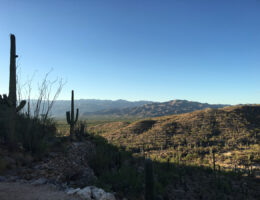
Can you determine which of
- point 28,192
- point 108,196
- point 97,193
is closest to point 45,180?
point 28,192

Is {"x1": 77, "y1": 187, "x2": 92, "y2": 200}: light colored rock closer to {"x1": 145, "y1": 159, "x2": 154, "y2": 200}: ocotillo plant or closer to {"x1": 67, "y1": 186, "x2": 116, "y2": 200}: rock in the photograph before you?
{"x1": 67, "y1": 186, "x2": 116, "y2": 200}: rock

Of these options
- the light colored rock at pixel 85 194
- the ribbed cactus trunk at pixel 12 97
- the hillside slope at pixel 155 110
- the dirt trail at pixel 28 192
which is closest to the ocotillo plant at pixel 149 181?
the light colored rock at pixel 85 194

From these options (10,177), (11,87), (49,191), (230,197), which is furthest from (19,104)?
(230,197)

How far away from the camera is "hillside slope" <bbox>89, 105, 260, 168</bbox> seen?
565 inches

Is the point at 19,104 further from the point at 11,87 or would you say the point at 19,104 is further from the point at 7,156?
the point at 7,156

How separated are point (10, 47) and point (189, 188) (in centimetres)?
1014

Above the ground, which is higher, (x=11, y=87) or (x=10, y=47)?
(x=10, y=47)

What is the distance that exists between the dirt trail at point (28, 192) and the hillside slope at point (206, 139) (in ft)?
35.6

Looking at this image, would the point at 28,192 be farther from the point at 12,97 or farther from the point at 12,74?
the point at 12,74

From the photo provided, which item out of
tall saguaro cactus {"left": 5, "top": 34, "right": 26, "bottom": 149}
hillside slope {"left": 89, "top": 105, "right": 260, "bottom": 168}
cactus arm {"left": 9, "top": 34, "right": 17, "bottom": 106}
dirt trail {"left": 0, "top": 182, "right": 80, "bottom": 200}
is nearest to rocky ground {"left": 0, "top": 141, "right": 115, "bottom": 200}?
dirt trail {"left": 0, "top": 182, "right": 80, "bottom": 200}

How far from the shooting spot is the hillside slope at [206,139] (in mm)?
14351

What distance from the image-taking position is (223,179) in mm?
8727

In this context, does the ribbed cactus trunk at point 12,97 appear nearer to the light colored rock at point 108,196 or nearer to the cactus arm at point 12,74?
the cactus arm at point 12,74

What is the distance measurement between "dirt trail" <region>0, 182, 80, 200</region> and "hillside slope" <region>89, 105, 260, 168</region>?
35.6ft
